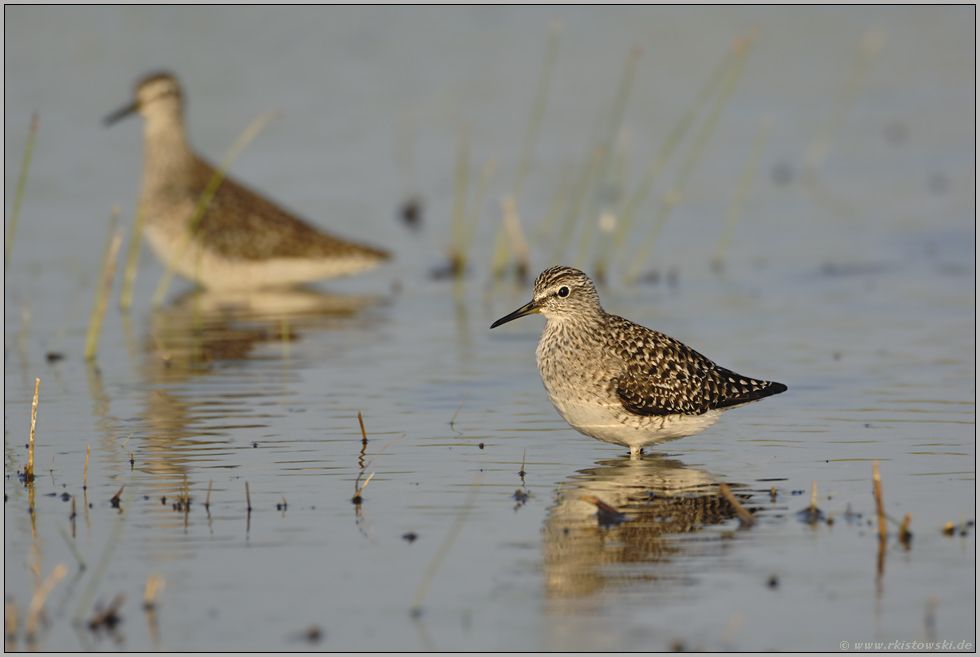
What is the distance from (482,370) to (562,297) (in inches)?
74.0

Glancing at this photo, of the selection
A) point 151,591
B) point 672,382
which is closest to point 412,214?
point 672,382

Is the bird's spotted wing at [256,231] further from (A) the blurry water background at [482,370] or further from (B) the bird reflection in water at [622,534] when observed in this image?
(B) the bird reflection in water at [622,534]

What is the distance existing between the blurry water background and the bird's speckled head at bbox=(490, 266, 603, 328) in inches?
32.9

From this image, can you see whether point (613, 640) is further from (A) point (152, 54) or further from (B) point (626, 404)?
(A) point (152, 54)

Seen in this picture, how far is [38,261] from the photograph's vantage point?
1502 centimetres

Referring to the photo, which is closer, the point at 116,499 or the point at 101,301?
the point at 116,499

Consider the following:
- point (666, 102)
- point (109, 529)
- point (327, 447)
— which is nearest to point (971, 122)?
point (666, 102)

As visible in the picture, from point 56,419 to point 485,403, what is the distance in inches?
121

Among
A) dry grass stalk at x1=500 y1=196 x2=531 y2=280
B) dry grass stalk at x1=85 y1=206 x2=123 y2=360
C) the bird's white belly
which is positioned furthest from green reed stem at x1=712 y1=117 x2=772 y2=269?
dry grass stalk at x1=85 y1=206 x2=123 y2=360

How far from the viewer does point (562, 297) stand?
914 centimetres

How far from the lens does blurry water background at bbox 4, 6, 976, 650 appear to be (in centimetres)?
593

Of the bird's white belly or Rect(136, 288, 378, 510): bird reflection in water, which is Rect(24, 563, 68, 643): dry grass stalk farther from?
the bird's white belly

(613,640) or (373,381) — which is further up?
(373,381)

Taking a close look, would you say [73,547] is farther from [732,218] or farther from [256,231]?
[732,218]
